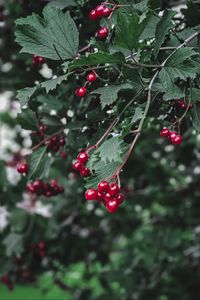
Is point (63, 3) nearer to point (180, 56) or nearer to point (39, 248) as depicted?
point (180, 56)

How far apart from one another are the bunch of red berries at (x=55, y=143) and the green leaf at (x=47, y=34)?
2.32 feet

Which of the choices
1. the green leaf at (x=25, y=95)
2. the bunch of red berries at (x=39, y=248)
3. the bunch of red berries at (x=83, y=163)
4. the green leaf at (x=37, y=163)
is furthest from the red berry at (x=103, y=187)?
the bunch of red berries at (x=39, y=248)

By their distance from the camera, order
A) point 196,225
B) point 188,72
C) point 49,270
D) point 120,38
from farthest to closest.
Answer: point 196,225 → point 49,270 → point 188,72 → point 120,38

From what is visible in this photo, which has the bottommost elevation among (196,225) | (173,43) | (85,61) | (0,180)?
(196,225)

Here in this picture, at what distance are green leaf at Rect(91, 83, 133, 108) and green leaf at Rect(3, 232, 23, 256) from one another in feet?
6.76

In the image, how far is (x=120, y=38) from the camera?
1.46 m

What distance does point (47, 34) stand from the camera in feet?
5.68

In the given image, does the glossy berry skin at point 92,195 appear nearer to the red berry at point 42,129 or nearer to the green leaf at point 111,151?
the green leaf at point 111,151

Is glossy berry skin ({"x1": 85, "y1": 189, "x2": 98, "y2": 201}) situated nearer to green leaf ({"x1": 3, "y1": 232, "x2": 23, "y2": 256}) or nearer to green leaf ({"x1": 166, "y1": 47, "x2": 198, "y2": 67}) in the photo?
green leaf ({"x1": 166, "y1": 47, "x2": 198, "y2": 67})

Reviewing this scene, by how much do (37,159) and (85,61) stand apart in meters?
0.91

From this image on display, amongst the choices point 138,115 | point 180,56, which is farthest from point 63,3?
point 138,115

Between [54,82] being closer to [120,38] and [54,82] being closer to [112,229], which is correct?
[120,38]

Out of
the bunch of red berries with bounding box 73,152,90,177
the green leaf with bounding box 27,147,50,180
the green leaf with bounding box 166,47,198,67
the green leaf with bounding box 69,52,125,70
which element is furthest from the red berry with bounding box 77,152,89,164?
the green leaf with bounding box 27,147,50,180

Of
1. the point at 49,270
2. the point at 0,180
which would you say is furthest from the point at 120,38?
the point at 49,270
